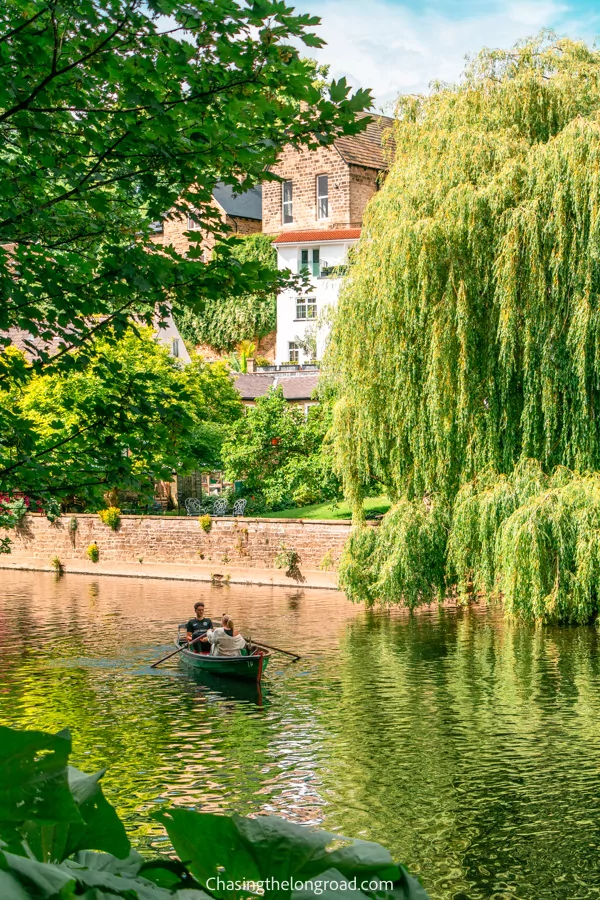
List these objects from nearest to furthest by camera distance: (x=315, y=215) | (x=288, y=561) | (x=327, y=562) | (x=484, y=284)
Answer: (x=484, y=284)
(x=327, y=562)
(x=288, y=561)
(x=315, y=215)

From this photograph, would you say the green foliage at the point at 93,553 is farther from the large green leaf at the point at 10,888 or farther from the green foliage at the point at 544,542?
the large green leaf at the point at 10,888

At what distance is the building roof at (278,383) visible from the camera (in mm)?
49688

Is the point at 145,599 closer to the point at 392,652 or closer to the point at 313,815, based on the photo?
the point at 392,652

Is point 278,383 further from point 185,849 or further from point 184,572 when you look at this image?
point 185,849

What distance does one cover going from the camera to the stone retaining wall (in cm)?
3559

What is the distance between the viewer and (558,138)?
70.1 feet

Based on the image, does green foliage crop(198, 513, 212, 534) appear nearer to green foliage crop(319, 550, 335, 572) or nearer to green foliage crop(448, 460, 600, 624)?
green foliage crop(319, 550, 335, 572)

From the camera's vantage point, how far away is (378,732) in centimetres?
1561

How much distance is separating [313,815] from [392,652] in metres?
10.6

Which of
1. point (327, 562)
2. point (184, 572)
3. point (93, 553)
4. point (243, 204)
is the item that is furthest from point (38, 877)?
point (243, 204)

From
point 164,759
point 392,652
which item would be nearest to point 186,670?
point 392,652

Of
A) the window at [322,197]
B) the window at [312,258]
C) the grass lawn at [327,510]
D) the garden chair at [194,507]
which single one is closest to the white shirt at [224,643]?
the grass lawn at [327,510]

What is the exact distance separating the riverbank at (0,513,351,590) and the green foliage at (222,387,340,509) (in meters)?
3.90

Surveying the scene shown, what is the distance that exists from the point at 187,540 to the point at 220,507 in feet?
10.5
